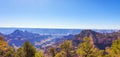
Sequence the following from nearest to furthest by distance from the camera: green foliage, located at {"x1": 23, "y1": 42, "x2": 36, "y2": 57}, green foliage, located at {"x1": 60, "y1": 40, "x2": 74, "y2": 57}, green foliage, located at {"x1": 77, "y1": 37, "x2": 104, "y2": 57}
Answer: green foliage, located at {"x1": 77, "y1": 37, "x2": 104, "y2": 57} → green foliage, located at {"x1": 23, "y1": 42, "x2": 36, "y2": 57} → green foliage, located at {"x1": 60, "y1": 40, "x2": 74, "y2": 57}

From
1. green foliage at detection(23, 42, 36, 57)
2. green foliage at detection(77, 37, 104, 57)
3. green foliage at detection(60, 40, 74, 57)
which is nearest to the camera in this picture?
green foliage at detection(77, 37, 104, 57)

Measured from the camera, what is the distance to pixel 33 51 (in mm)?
54062

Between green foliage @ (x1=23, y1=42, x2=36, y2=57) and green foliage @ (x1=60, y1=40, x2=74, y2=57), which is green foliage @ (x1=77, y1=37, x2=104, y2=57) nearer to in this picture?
green foliage @ (x1=23, y1=42, x2=36, y2=57)

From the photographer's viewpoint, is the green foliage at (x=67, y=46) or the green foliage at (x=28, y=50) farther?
the green foliage at (x=67, y=46)

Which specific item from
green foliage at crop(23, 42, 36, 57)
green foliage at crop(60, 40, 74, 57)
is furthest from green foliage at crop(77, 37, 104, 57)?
green foliage at crop(60, 40, 74, 57)

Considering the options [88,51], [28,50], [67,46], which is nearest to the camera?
[88,51]

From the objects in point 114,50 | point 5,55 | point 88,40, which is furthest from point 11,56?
point 114,50

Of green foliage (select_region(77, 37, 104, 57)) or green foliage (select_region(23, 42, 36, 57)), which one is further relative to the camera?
green foliage (select_region(23, 42, 36, 57))

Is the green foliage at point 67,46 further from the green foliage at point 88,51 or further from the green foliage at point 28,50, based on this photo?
the green foliage at point 88,51

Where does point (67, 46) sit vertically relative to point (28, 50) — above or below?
below

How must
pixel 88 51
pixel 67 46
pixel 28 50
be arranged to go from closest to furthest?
pixel 88 51, pixel 28 50, pixel 67 46

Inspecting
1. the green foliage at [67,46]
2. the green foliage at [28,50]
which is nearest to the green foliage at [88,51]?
the green foliage at [28,50]

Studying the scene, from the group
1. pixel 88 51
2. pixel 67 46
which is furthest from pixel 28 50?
pixel 67 46

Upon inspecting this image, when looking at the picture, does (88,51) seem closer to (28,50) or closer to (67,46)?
(28,50)
